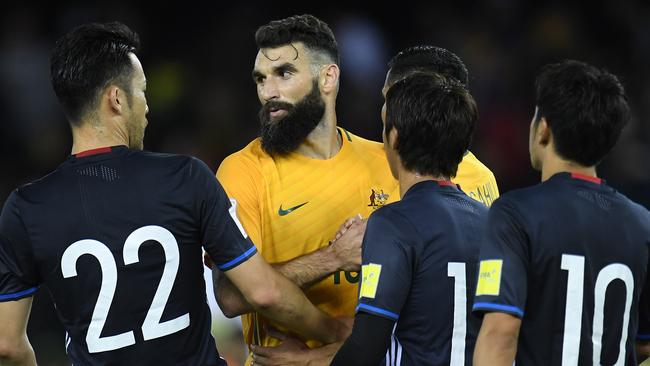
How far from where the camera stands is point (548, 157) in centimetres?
347

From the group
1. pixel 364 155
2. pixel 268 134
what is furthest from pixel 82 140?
pixel 364 155

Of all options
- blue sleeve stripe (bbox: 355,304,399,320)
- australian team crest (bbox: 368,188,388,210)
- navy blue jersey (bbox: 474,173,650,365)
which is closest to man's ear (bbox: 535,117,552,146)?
navy blue jersey (bbox: 474,173,650,365)

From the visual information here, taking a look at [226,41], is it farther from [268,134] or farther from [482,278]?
[482,278]

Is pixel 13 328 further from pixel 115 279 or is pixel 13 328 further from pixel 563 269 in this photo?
pixel 563 269

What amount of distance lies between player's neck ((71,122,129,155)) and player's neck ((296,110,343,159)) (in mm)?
1176

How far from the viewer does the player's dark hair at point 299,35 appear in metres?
4.76

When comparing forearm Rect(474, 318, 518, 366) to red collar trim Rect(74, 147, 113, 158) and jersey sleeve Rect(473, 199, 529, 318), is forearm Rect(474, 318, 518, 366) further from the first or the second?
red collar trim Rect(74, 147, 113, 158)

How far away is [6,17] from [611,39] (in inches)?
275

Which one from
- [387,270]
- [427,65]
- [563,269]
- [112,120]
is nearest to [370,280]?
[387,270]

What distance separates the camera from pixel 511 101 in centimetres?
1052

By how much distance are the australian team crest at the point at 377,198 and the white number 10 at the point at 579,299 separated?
1543mm

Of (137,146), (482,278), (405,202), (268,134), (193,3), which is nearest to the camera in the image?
(482,278)

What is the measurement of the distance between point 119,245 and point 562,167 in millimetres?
1679

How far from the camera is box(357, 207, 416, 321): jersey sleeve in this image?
346cm
